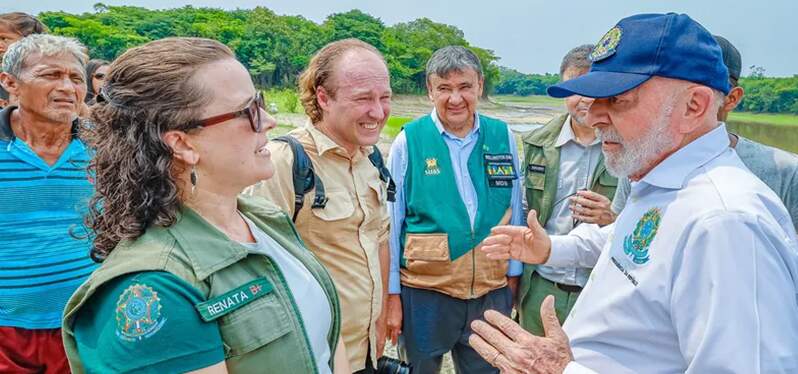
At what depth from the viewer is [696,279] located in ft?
4.97

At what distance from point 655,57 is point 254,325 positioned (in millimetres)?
1616

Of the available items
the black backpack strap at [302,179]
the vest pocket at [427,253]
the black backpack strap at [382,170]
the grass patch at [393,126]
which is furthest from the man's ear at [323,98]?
the grass patch at [393,126]

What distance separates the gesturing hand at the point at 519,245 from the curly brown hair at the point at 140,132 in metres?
1.56

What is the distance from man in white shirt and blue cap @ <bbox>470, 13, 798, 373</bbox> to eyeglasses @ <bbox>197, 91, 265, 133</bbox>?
1.03 metres

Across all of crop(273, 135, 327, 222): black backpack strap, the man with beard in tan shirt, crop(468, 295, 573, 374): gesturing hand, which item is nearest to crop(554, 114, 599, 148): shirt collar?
the man with beard in tan shirt

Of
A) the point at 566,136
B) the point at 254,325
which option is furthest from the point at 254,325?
the point at 566,136

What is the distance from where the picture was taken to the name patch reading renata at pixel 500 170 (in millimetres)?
3727

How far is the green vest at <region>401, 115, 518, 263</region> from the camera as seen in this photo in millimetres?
3596

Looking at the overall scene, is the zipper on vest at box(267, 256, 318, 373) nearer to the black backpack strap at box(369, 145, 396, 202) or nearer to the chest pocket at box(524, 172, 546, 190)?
the black backpack strap at box(369, 145, 396, 202)

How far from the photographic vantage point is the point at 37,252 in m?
2.84

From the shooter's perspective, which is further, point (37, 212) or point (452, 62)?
point (452, 62)

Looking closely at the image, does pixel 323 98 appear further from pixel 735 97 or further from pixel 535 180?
pixel 735 97

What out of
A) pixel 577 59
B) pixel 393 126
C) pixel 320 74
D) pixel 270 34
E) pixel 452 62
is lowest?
pixel 393 126

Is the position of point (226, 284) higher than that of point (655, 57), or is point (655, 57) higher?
point (655, 57)
